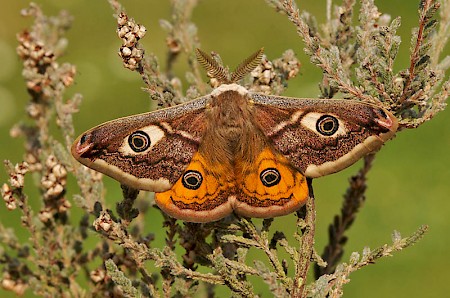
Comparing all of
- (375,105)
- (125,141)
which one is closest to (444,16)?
(375,105)

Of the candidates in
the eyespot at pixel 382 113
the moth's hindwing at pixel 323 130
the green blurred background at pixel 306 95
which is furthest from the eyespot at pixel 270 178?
the green blurred background at pixel 306 95

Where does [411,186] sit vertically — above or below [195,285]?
above

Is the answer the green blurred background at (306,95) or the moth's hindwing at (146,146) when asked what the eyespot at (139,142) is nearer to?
the moth's hindwing at (146,146)

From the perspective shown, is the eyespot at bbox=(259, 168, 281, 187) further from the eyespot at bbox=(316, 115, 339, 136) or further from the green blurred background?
the green blurred background

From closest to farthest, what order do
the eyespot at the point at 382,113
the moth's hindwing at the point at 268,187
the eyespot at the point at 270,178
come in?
the eyespot at the point at 382,113, the moth's hindwing at the point at 268,187, the eyespot at the point at 270,178

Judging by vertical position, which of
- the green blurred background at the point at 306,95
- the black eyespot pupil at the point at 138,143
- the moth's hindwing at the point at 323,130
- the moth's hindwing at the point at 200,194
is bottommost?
the moth's hindwing at the point at 200,194

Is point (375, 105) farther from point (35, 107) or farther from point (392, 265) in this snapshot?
point (392, 265)

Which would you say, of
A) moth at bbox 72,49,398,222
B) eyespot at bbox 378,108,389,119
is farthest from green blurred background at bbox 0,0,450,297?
eyespot at bbox 378,108,389,119
